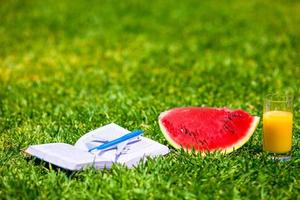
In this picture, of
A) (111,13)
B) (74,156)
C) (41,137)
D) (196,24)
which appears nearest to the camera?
(74,156)

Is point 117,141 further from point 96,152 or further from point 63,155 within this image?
point 63,155

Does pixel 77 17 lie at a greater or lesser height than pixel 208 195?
greater

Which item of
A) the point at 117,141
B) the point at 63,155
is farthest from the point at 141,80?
the point at 63,155

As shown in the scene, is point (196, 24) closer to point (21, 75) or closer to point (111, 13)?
point (111, 13)

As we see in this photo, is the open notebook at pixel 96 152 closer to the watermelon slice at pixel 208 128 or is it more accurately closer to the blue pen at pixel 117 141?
the blue pen at pixel 117 141

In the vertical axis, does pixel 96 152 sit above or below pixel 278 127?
below

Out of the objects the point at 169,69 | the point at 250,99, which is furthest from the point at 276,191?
the point at 169,69

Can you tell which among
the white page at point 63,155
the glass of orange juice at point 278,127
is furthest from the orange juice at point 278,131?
the white page at point 63,155

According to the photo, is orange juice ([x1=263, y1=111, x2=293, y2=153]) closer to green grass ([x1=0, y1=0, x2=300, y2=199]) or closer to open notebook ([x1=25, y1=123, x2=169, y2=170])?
green grass ([x1=0, y1=0, x2=300, y2=199])
